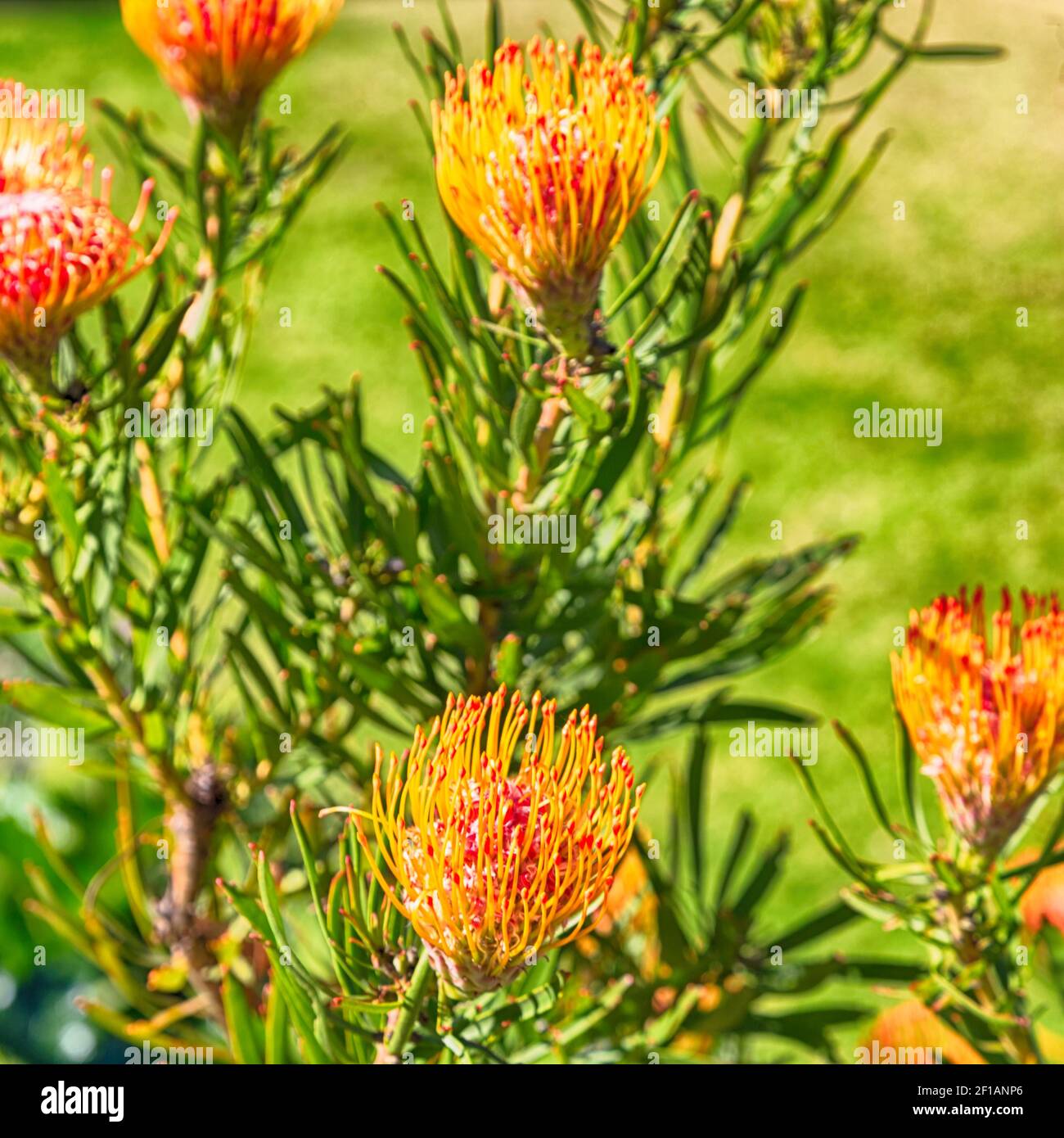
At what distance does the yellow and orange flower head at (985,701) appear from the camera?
40 cm

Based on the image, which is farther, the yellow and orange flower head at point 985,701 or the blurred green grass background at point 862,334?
the blurred green grass background at point 862,334

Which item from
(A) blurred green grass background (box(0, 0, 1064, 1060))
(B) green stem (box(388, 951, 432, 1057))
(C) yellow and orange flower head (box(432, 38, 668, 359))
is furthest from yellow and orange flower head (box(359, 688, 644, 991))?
(A) blurred green grass background (box(0, 0, 1064, 1060))

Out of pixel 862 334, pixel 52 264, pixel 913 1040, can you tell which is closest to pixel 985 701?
pixel 913 1040

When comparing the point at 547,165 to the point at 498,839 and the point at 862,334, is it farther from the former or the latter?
the point at 862,334

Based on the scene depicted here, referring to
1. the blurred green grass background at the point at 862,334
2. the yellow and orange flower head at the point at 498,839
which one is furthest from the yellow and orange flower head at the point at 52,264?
the blurred green grass background at the point at 862,334

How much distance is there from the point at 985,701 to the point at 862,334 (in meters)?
1.81

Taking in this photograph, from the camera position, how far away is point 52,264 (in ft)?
1.25

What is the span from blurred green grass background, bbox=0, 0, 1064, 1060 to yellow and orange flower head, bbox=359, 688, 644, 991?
1.16 meters

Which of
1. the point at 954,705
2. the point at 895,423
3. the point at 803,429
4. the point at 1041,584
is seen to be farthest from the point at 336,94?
the point at 954,705

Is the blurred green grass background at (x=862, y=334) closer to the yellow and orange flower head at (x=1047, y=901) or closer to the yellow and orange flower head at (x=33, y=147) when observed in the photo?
the yellow and orange flower head at (x=1047, y=901)

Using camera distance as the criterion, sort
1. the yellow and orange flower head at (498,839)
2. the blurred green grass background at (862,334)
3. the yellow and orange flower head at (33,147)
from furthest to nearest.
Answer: the blurred green grass background at (862,334) → the yellow and orange flower head at (33,147) → the yellow and orange flower head at (498,839)

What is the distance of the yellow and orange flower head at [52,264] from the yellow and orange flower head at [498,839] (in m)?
0.16

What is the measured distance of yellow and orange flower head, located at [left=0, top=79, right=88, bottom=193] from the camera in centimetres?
43

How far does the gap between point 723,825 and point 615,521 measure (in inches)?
46.8
